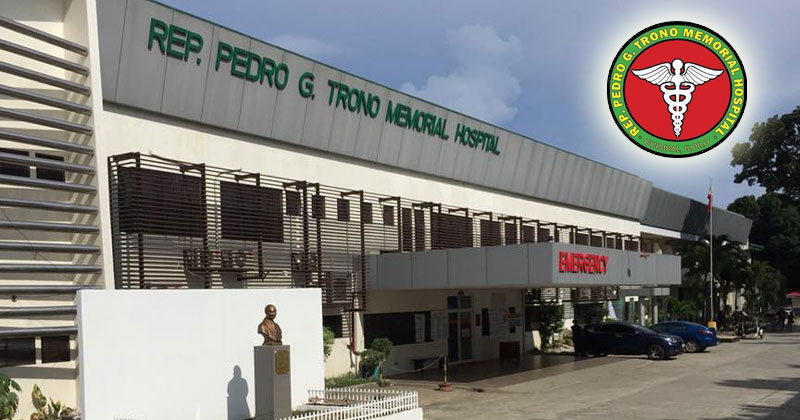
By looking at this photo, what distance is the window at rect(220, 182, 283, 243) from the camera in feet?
67.0

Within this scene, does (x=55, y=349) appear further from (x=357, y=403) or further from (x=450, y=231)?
(x=450, y=231)

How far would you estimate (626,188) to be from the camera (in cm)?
4594

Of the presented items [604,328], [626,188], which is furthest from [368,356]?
[626,188]

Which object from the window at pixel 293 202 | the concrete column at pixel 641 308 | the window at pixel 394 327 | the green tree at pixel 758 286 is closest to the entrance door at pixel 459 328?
the window at pixel 394 327

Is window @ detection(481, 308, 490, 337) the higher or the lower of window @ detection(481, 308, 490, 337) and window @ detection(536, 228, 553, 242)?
the lower

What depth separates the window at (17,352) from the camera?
47.4ft

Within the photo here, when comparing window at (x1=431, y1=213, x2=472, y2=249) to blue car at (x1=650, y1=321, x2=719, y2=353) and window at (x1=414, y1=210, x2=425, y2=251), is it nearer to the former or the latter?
window at (x1=414, y1=210, x2=425, y2=251)

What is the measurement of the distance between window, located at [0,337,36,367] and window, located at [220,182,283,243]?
593cm

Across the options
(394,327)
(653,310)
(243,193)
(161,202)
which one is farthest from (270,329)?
(653,310)

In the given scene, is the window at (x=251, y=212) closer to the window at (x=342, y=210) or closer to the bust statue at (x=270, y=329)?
the window at (x=342, y=210)

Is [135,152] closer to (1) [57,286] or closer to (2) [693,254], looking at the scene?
(1) [57,286]

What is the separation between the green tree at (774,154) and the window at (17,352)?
66.2 meters

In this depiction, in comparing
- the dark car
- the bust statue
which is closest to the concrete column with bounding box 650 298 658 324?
the dark car

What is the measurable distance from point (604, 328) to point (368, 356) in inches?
523
